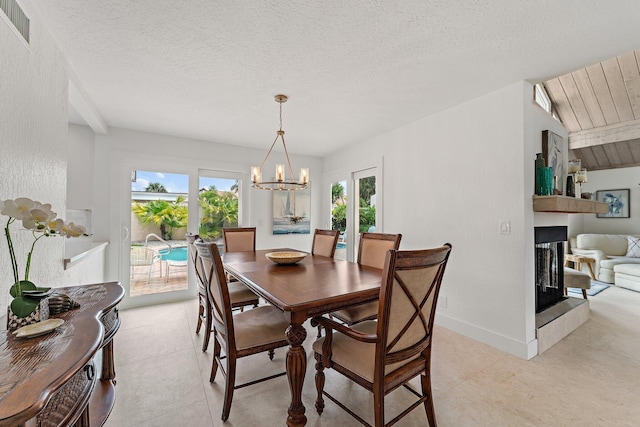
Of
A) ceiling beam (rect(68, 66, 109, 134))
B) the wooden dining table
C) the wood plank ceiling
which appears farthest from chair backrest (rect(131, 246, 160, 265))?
the wood plank ceiling

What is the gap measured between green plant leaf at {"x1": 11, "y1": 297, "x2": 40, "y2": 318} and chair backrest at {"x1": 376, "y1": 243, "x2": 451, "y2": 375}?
52.1 inches

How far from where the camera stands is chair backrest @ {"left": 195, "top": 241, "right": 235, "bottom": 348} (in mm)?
1563

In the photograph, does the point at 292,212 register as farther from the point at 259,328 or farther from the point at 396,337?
the point at 396,337

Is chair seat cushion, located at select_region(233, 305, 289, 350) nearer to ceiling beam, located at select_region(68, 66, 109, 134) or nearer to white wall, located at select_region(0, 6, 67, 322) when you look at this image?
white wall, located at select_region(0, 6, 67, 322)

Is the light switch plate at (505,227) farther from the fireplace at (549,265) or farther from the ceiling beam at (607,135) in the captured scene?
the ceiling beam at (607,135)

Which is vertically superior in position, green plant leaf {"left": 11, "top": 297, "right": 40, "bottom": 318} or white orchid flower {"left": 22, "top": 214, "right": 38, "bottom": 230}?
white orchid flower {"left": 22, "top": 214, "right": 38, "bottom": 230}

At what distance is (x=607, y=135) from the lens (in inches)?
178

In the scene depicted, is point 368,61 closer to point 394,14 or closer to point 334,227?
point 394,14

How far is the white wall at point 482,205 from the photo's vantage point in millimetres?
2350

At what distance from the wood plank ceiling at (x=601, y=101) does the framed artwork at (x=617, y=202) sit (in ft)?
3.11

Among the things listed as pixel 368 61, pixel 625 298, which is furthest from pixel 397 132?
pixel 625 298

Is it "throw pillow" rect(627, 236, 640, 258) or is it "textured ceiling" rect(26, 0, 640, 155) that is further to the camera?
"throw pillow" rect(627, 236, 640, 258)

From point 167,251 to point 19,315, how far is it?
10.3ft

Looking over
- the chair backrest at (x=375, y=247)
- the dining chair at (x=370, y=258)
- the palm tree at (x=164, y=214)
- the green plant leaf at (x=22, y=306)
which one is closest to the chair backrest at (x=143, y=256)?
the palm tree at (x=164, y=214)
